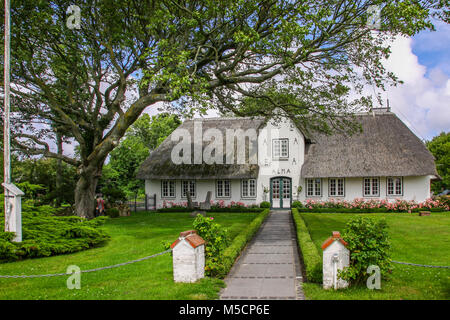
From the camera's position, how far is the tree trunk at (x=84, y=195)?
64.4 ft

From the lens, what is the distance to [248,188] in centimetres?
2936

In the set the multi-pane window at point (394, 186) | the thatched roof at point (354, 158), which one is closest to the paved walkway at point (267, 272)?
the thatched roof at point (354, 158)

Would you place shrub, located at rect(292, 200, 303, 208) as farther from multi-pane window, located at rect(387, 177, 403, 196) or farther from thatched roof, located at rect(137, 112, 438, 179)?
multi-pane window, located at rect(387, 177, 403, 196)

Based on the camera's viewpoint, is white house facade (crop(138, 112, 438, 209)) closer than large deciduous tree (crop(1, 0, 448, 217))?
No

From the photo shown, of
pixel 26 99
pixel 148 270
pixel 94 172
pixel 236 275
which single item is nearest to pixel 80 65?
pixel 26 99

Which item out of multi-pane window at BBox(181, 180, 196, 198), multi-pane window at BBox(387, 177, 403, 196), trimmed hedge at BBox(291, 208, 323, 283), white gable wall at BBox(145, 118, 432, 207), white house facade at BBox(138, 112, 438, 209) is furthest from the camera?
multi-pane window at BBox(181, 180, 196, 198)

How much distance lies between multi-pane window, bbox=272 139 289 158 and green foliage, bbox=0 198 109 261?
17.3m

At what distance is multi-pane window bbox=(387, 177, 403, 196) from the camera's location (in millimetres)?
27578

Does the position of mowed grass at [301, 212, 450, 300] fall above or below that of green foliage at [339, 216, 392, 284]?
below

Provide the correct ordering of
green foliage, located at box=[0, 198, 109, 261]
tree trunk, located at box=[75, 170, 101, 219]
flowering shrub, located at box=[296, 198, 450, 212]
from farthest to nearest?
flowering shrub, located at box=[296, 198, 450, 212] < tree trunk, located at box=[75, 170, 101, 219] < green foliage, located at box=[0, 198, 109, 261]

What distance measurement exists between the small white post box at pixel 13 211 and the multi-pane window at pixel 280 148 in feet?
67.7

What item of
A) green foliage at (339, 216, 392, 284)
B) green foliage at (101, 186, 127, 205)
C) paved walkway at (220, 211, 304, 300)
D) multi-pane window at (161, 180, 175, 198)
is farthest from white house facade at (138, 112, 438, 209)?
green foliage at (339, 216, 392, 284)

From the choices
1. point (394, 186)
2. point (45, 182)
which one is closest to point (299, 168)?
point (394, 186)

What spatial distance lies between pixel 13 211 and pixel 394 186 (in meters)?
25.3
